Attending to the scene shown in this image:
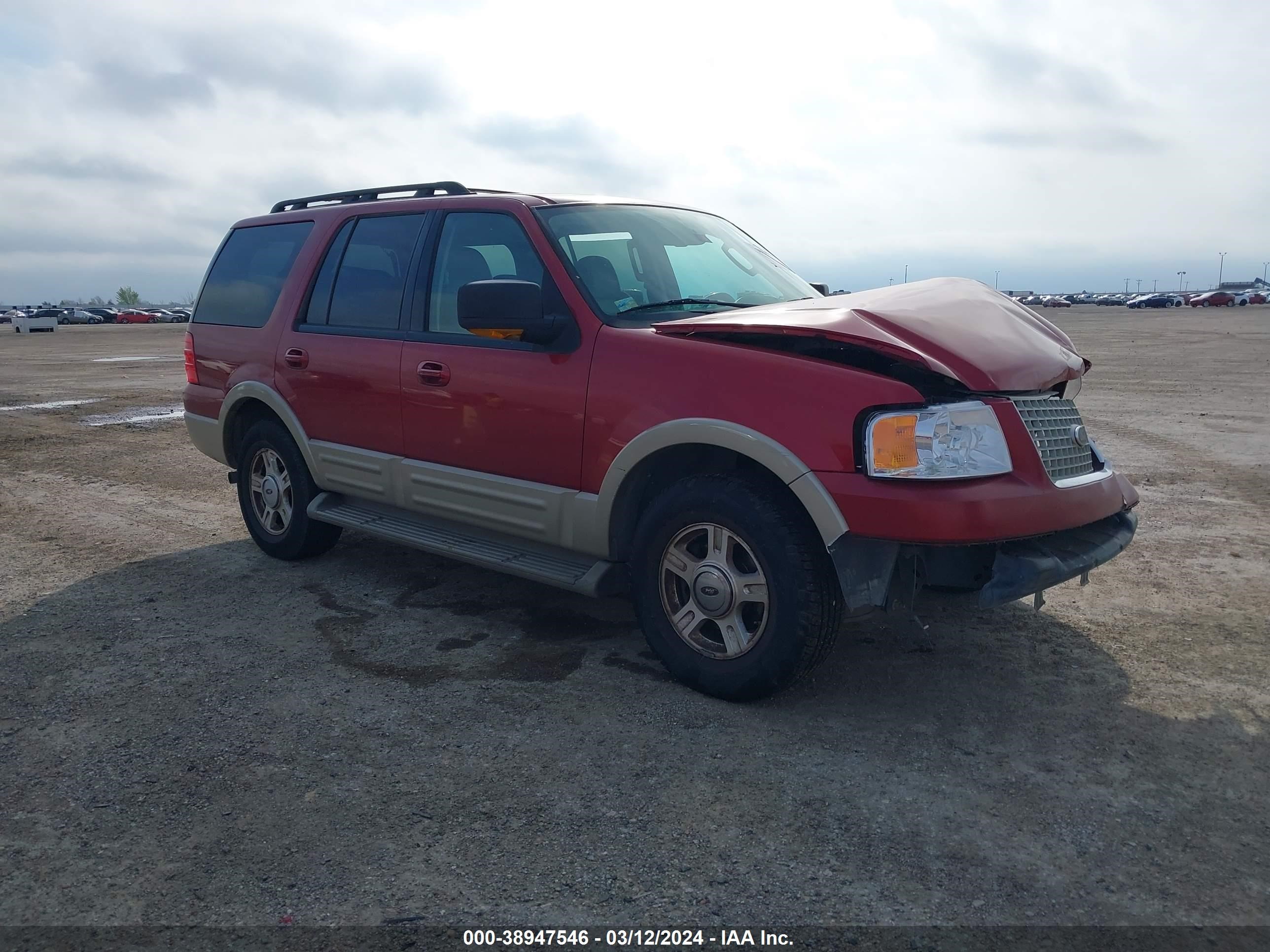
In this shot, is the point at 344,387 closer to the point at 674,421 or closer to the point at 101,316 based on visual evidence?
the point at 674,421

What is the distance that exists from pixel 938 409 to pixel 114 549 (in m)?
5.12

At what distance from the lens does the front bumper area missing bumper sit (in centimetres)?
340

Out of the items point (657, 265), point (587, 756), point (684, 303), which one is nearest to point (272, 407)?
point (657, 265)

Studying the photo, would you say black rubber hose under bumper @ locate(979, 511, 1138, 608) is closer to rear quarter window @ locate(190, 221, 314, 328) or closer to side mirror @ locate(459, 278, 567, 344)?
side mirror @ locate(459, 278, 567, 344)

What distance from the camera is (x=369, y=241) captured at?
5.32 meters

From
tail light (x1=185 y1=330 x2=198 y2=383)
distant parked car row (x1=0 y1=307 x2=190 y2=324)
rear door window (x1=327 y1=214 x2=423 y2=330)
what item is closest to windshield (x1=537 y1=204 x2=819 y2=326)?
rear door window (x1=327 y1=214 x2=423 y2=330)

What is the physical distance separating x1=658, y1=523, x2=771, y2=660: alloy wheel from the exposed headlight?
595 millimetres

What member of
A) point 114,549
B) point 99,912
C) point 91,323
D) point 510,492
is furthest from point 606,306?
point 91,323

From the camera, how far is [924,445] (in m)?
3.35

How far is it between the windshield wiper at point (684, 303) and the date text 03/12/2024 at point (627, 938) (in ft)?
8.27

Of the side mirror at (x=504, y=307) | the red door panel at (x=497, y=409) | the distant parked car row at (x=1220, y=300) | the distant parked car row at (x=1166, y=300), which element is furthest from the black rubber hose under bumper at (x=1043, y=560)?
the distant parked car row at (x=1220, y=300)

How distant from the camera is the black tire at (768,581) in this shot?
352 centimetres

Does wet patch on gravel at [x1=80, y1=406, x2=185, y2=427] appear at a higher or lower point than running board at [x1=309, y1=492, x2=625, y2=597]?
lower

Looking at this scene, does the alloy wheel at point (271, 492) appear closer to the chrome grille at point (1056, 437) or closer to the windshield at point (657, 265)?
the windshield at point (657, 265)
